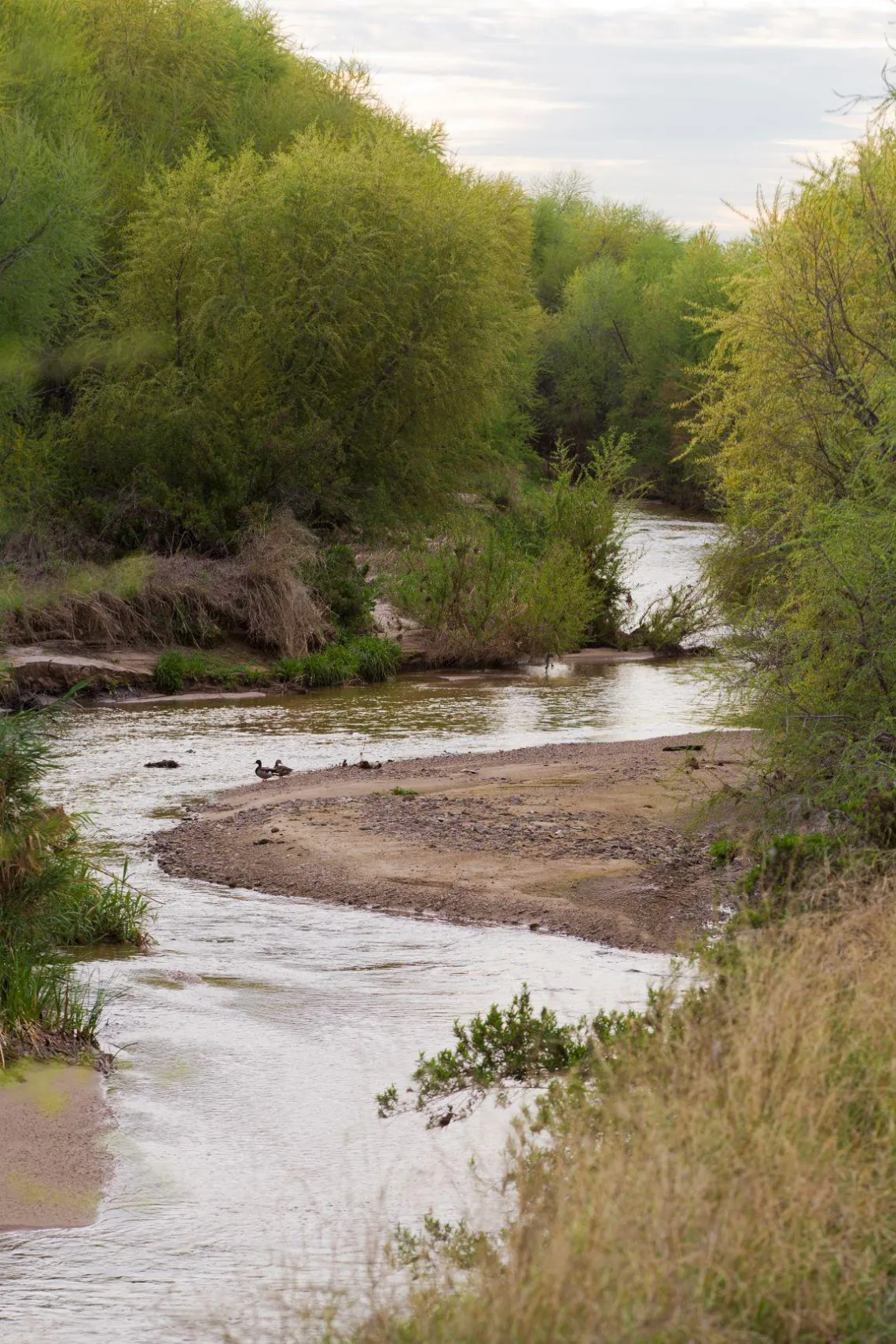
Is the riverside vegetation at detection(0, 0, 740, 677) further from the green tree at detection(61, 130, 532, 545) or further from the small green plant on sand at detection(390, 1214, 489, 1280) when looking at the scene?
the small green plant on sand at detection(390, 1214, 489, 1280)

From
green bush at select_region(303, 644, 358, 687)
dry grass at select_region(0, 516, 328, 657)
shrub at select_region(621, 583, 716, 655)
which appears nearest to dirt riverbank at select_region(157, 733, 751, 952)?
green bush at select_region(303, 644, 358, 687)

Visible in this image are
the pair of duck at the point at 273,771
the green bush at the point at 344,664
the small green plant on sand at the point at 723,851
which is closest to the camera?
the small green plant on sand at the point at 723,851

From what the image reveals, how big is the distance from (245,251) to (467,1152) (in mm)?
24993

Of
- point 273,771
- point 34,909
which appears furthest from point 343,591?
point 34,909

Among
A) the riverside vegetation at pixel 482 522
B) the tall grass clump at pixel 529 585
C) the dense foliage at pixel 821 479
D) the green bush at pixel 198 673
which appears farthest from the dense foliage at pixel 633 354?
the dense foliage at pixel 821 479

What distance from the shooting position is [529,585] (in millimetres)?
29219

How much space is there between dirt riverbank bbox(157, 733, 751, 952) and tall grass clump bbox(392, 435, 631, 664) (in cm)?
1105

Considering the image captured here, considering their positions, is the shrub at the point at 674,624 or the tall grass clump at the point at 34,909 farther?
the shrub at the point at 674,624

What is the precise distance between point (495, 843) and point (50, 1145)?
272 inches

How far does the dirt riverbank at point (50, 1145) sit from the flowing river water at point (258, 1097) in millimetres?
103

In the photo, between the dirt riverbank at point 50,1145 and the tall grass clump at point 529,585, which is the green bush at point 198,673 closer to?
the tall grass clump at point 529,585

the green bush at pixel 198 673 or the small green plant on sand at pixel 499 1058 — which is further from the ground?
→ the green bush at pixel 198 673

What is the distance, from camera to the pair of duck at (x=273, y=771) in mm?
17953

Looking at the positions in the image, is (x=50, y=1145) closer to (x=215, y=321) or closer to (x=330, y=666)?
(x=330, y=666)
